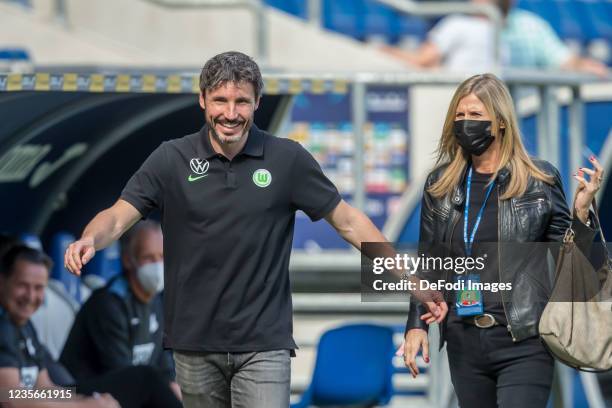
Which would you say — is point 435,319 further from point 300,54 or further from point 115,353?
point 300,54

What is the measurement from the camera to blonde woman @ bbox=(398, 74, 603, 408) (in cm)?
485

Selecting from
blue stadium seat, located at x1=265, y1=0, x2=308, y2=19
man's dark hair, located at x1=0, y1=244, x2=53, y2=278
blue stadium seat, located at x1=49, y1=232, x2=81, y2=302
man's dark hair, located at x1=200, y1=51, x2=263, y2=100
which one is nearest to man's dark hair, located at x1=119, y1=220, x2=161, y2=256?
man's dark hair, located at x1=0, y1=244, x2=53, y2=278

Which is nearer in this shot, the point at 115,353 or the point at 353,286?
the point at 115,353

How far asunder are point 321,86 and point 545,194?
1.73 meters

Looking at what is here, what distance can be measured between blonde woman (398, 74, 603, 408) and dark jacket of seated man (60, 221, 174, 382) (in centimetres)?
225

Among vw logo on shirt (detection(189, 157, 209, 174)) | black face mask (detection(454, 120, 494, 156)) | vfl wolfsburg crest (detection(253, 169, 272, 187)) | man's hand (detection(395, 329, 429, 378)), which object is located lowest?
man's hand (detection(395, 329, 429, 378))

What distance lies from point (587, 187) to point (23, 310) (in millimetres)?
2893

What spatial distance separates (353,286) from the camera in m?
8.84

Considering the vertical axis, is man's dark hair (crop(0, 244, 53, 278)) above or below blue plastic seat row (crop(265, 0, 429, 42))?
below

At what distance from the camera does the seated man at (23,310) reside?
249 inches

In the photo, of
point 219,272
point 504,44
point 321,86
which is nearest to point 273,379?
point 219,272

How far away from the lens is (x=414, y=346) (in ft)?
16.2

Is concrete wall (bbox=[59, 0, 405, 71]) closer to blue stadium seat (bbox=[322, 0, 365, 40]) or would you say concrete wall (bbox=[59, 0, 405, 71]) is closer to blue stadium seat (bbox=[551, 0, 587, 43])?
blue stadium seat (bbox=[322, 0, 365, 40])

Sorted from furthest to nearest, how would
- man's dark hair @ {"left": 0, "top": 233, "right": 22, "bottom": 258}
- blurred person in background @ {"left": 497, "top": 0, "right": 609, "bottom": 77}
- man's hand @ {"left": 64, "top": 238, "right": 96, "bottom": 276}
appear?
blurred person in background @ {"left": 497, "top": 0, "right": 609, "bottom": 77}, man's dark hair @ {"left": 0, "top": 233, "right": 22, "bottom": 258}, man's hand @ {"left": 64, "top": 238, "right": 96, "bottom": 276}
